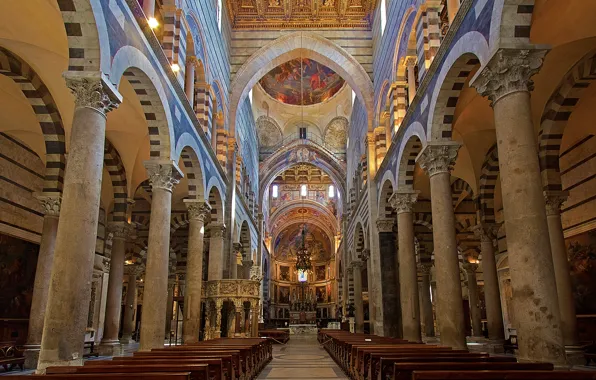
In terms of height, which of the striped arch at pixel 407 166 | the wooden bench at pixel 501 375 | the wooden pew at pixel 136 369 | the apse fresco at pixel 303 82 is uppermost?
the apse fresco at pixel 303 82

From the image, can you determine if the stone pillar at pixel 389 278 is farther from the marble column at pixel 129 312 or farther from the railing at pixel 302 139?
the railing at pixel 302 139

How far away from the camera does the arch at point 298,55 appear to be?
22.7m

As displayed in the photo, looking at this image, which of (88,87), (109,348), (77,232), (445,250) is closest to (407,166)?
(445,250)

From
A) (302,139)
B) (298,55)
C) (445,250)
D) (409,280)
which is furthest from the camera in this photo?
(302,139)

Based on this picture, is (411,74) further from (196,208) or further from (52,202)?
(52,202)

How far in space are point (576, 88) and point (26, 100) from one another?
14.0 metres

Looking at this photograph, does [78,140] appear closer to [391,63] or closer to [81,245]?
[81,245]

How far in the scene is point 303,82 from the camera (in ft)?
113

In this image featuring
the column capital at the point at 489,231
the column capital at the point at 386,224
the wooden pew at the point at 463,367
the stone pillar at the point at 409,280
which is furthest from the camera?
the column capital at the point at 386,224

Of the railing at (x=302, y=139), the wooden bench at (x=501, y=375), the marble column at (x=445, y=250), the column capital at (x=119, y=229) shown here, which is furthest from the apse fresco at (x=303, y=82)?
the wooden bench at (x=501, y=375)

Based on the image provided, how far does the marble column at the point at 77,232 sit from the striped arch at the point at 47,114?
4543mm

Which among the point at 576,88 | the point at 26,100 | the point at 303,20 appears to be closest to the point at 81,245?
the point at 26,100

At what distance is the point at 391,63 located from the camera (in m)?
18.0

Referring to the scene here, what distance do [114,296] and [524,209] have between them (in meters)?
12.9
